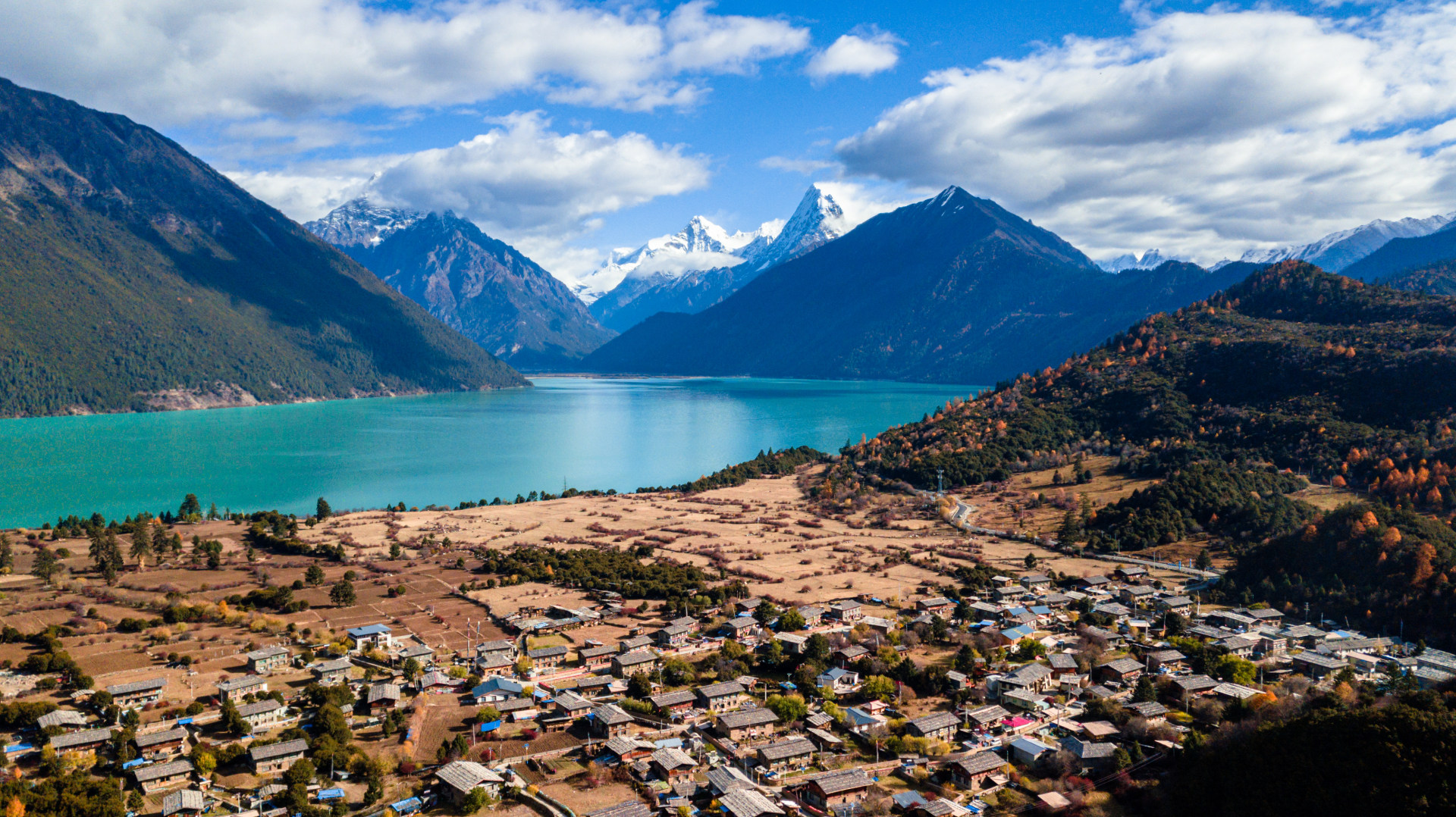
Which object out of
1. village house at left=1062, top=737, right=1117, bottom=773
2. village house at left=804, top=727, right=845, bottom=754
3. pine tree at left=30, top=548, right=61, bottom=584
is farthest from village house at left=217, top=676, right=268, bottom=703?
village house at left=1062, top=737, right=1117, bottom=773

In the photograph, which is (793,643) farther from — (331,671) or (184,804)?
(184,804)

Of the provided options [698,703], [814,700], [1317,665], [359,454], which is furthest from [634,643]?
[359,454]

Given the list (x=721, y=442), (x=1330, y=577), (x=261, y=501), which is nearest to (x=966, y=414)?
(x=721, y=442)

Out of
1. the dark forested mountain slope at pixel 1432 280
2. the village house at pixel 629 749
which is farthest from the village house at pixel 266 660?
the dark forested mountain slope at pixel 1432 280

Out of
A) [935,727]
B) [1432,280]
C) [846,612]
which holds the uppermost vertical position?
[1432,280]

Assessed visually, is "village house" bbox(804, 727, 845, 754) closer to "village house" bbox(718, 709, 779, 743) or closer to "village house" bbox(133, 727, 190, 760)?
"village house" bbox(718, 709, 779, 743)

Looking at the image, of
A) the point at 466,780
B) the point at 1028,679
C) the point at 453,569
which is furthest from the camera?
the point at 453,569
